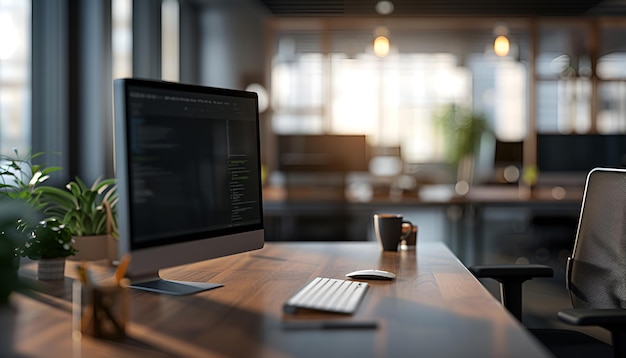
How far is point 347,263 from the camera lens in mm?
2143

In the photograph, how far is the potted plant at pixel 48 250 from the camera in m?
1.82

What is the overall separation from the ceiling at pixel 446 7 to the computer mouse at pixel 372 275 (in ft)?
20.2

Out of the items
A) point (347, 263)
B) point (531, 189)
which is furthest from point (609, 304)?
point (531, 189)

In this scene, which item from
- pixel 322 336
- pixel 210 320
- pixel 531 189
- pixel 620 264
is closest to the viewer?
pixel 322 336

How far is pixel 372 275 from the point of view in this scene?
1836 millimetres

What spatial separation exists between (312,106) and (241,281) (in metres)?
8.01

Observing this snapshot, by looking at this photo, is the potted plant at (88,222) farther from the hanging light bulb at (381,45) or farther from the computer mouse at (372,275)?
the hanging light bulb at (381,45)

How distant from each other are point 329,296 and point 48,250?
762 millimetres

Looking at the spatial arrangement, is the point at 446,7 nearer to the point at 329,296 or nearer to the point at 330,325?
the point at 329,296

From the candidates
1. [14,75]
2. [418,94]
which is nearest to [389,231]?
[14,75]

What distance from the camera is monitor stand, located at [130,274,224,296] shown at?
1.67 meters

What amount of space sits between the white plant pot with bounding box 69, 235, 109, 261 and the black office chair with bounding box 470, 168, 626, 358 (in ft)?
3.58

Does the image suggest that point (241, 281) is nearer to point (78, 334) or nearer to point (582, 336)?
point (78, 334)

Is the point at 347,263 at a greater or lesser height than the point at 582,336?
greater
